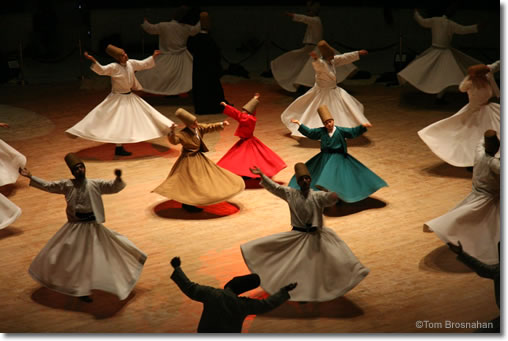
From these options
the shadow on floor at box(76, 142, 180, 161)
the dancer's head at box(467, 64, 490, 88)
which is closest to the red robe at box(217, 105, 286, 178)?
the shadow on floor at box(76, 142, 180, 161)

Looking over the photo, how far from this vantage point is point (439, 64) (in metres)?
13.4

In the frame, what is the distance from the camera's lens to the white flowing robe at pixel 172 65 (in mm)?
13883

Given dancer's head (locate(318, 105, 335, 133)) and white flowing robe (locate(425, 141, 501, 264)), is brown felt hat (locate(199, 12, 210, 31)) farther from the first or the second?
white flowing robe (locate(425, 141, 501, 264))

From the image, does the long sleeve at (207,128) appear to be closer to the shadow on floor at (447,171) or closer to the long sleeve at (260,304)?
the shadow on floor at (447,171)

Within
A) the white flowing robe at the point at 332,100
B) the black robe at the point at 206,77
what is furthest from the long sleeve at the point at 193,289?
the black robe at the point at 206,77

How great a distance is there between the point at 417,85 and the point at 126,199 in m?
5.73

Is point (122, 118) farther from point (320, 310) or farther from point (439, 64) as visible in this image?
point (439, 64)

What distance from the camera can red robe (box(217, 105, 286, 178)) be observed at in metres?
9.70

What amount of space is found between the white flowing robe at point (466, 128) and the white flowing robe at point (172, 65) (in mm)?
5065

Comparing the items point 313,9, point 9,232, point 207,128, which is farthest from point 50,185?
point 313,9

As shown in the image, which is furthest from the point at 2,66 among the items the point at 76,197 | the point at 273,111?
the point at 76,197

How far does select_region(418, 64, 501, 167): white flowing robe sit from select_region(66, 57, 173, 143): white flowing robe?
3.41 m

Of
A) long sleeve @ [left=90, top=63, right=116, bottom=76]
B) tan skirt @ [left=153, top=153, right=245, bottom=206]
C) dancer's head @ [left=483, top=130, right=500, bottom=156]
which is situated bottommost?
tan skirt @ [left=153, top=153, right=245, bottom=206]

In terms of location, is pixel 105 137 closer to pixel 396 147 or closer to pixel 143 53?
pixel 396 147
